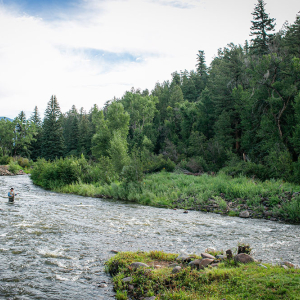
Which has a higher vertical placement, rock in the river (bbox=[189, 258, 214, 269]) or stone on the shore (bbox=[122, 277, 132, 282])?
rock in the river (bbox=[189, 258, 214, 269])

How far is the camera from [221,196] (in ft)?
63.3

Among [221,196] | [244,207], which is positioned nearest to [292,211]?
[244,207]

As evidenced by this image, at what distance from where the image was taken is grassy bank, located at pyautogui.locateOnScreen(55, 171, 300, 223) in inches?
605

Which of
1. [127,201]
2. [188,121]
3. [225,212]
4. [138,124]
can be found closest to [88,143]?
[138,124]

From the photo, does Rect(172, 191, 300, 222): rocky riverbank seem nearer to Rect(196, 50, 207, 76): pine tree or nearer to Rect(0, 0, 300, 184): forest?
Rect(0, 0, 300, 184): forest

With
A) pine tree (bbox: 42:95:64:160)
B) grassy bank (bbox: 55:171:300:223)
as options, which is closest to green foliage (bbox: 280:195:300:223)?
grassy bank (bbox: 55:171:300:223)

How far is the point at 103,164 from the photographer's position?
91.1 feet

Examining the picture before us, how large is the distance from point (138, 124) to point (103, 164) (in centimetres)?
4281

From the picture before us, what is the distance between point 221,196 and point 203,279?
560 inches

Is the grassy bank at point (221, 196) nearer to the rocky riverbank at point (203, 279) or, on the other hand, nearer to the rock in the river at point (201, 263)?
the rocky riverbank at point (203, 279)

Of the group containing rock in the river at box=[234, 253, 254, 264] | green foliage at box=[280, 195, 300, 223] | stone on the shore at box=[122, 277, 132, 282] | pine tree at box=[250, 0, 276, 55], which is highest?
pine tree at box=[250, 0, 276, 55]

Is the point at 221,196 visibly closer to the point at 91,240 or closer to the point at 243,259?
the point at 91,240

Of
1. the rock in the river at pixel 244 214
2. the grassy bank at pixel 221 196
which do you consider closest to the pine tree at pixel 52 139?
the grassy bank at pixel 221 196

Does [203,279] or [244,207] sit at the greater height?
[203,279]
